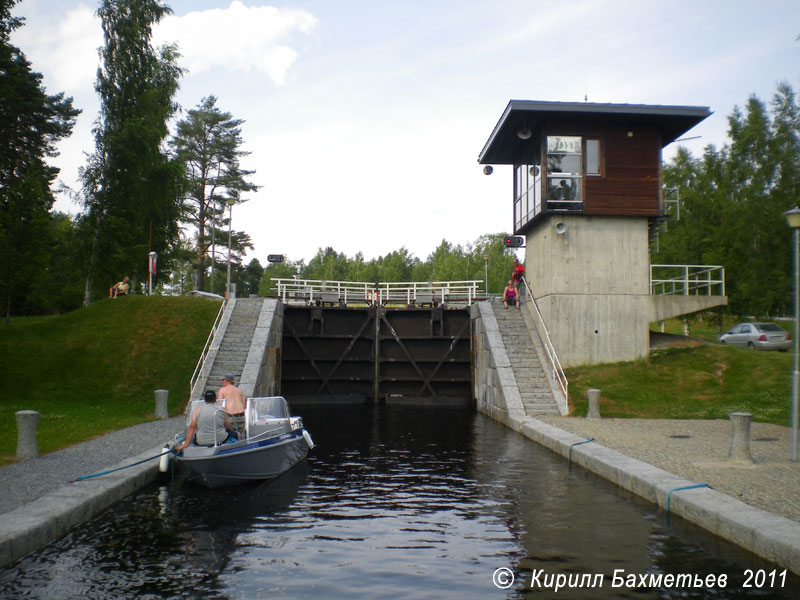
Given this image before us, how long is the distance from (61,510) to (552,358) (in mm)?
17294

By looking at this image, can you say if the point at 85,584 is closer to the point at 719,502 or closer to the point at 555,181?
the point at 719,502

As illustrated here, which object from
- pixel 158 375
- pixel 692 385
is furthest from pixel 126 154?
pixel 692 385

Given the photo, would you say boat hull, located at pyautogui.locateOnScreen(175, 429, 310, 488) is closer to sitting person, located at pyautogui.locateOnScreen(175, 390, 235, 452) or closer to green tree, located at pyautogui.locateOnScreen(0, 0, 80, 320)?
sitting person, located at pyautogui.locateOnScreen(175, 390, 235, 452)

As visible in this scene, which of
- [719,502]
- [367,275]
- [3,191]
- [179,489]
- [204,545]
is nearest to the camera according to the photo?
[204,545]

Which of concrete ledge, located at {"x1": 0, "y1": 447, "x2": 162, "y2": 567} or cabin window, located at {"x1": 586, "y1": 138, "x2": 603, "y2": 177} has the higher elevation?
cabin window, located at {"x1": 586, "y1": 138, "x2": 603, "y2": 177}

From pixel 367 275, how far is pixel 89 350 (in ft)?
218

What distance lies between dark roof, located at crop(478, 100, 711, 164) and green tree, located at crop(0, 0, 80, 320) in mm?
18472

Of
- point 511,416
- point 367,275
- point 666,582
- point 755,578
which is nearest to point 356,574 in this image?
point 666,582

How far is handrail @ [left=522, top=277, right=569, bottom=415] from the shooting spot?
1989 centimetres

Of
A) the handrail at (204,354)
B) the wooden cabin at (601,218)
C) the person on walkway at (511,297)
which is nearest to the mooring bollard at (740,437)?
the wooden cabin at (601,218)

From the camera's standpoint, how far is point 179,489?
1093 cm

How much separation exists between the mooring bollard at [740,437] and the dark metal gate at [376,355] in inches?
668

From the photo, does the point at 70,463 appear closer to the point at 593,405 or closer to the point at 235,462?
the point at 235,462

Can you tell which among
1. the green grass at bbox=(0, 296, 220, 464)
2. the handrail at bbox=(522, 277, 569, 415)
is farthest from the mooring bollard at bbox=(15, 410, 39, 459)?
the handrail at bbox=(522, 277, 569, 415)
